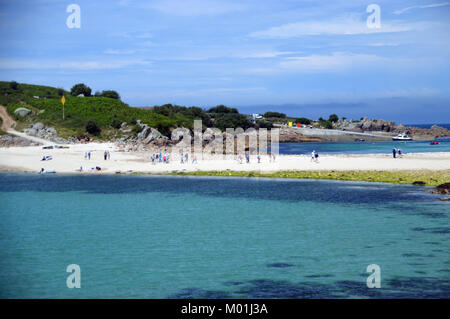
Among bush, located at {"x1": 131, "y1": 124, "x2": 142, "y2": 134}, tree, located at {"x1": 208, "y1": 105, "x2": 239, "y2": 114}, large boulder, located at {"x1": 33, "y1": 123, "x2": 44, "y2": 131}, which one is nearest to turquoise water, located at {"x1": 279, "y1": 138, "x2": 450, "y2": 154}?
bush, located at {"x1": 131, "y1": 124, "x2": 142, "y2": 134}

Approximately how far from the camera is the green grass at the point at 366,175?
5204 centimetres

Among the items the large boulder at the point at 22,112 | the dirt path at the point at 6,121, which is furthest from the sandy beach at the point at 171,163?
the large boulder at the point at 22,112

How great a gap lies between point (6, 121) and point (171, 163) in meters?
50.5

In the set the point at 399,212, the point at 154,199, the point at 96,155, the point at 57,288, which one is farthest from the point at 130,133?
the point at 57,288

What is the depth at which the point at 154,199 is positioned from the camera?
4703 cm

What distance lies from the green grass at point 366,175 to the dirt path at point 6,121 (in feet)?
173

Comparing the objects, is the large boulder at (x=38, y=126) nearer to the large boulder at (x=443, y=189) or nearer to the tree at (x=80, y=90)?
the tree at (x=80, y=90)

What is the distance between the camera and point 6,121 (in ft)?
351

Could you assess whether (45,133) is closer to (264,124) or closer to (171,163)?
(171,163)

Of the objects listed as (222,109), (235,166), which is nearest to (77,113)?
(235,166)

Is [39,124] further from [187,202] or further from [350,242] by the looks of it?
[350,242]

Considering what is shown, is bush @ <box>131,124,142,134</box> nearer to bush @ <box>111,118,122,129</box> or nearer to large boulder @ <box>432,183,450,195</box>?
bush @ <box>111,118,122,129</box>

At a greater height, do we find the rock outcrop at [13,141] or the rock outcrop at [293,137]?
the rock outcrop at [293,137]

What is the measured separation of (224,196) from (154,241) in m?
17.6
